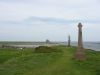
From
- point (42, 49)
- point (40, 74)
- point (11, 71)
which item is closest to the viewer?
point (40, 74)

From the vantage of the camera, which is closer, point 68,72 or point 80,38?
point 68,72

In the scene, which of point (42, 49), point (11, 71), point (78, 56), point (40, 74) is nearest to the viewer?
point (40, 74)

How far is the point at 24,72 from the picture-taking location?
24.8 metres

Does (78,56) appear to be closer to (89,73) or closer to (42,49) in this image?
(89,73)

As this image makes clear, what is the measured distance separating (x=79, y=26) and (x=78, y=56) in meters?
4.35

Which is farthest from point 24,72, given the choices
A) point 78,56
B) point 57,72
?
point 78,56

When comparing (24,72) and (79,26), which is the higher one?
(79,26)

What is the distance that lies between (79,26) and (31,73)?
16.0 m

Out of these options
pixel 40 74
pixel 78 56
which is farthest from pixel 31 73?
pixel 78 56

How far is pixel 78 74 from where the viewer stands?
939 inches

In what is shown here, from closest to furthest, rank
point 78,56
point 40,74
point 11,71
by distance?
point 40,74
point 11,71
point 78,56

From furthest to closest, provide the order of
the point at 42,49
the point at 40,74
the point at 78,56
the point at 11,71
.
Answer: the point at 42,49, the point at 78,56, the point at 11,71, the point at 40,74

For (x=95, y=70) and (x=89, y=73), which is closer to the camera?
(x=89, y=73)

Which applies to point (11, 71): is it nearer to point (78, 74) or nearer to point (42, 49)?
point (78, 74)
